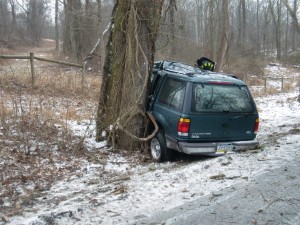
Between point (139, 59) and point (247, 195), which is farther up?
point (139, 59)

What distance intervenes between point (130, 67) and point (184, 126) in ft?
7.03

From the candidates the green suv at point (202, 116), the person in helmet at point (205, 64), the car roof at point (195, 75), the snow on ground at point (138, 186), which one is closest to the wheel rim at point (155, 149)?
the green suv at point (202, 116)

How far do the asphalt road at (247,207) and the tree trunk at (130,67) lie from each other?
10.9ft

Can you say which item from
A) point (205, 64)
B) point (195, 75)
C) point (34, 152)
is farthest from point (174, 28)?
point (34, 152)

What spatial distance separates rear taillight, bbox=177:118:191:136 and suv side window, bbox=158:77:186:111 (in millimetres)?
261

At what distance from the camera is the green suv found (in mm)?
7078

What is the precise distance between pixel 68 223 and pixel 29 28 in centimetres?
6397

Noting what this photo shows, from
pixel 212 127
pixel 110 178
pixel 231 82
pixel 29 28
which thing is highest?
pixel 29 28

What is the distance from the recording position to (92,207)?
4.93 m

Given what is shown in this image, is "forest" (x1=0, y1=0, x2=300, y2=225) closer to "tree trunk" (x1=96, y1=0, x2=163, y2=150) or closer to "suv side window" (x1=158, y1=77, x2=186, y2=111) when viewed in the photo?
"tree trunk" (x1=96, y1=0, x2=163, y2=150)

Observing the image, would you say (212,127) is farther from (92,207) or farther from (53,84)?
(53,84)

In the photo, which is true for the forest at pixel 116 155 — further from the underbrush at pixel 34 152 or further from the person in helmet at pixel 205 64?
the person in helmet at pixel 205 64

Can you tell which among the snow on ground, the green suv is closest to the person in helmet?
the green suv

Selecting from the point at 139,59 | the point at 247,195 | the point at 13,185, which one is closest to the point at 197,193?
the point at 247,195
